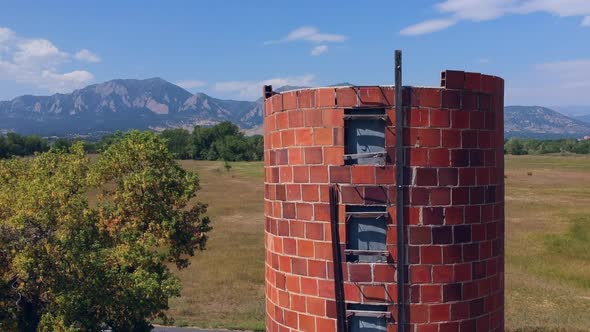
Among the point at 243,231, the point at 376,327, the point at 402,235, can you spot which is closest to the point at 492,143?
the point at 402,235

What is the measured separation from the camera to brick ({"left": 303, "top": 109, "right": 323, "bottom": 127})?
7629 millimetres

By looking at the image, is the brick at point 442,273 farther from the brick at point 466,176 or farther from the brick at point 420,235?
the brick at point 466,176

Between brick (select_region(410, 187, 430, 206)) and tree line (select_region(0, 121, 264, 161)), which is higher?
tree line (select_region(0, 121, 264, 161))

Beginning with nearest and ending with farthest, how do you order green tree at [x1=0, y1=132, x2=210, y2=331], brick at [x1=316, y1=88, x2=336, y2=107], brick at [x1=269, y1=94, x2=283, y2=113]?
brick at [x1=316, y1=88, x2=336, y2=107] → brick at [x1=269, y1=94, x2=283, y2=113] → green tree at [x1=0, y1=132, x2=210, y2=331]

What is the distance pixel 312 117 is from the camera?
25.2 ft

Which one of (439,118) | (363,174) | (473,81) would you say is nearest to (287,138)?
(363,174)

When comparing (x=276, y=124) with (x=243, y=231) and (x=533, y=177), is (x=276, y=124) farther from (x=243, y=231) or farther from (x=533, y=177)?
(x=533, y=177)

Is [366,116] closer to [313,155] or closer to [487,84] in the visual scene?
[313,155]

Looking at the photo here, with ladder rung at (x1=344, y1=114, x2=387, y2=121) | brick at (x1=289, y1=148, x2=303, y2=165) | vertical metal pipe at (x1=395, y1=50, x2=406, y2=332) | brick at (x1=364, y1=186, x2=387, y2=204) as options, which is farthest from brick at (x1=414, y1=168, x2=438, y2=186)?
Answer: brick at (x1=289, y1=148, x2=303, y2=165)

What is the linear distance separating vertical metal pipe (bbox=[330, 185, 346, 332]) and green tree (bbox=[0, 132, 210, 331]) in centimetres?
1192

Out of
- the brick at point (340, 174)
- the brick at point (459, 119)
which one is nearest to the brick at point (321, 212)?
the brick at point (340, 174)

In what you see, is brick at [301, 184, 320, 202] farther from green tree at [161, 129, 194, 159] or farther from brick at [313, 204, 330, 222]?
green tree at [161, 129, 194, 159]

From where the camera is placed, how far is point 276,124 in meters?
8.36

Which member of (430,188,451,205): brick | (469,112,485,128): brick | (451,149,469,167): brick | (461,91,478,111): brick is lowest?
(430,188,451,205): brick
